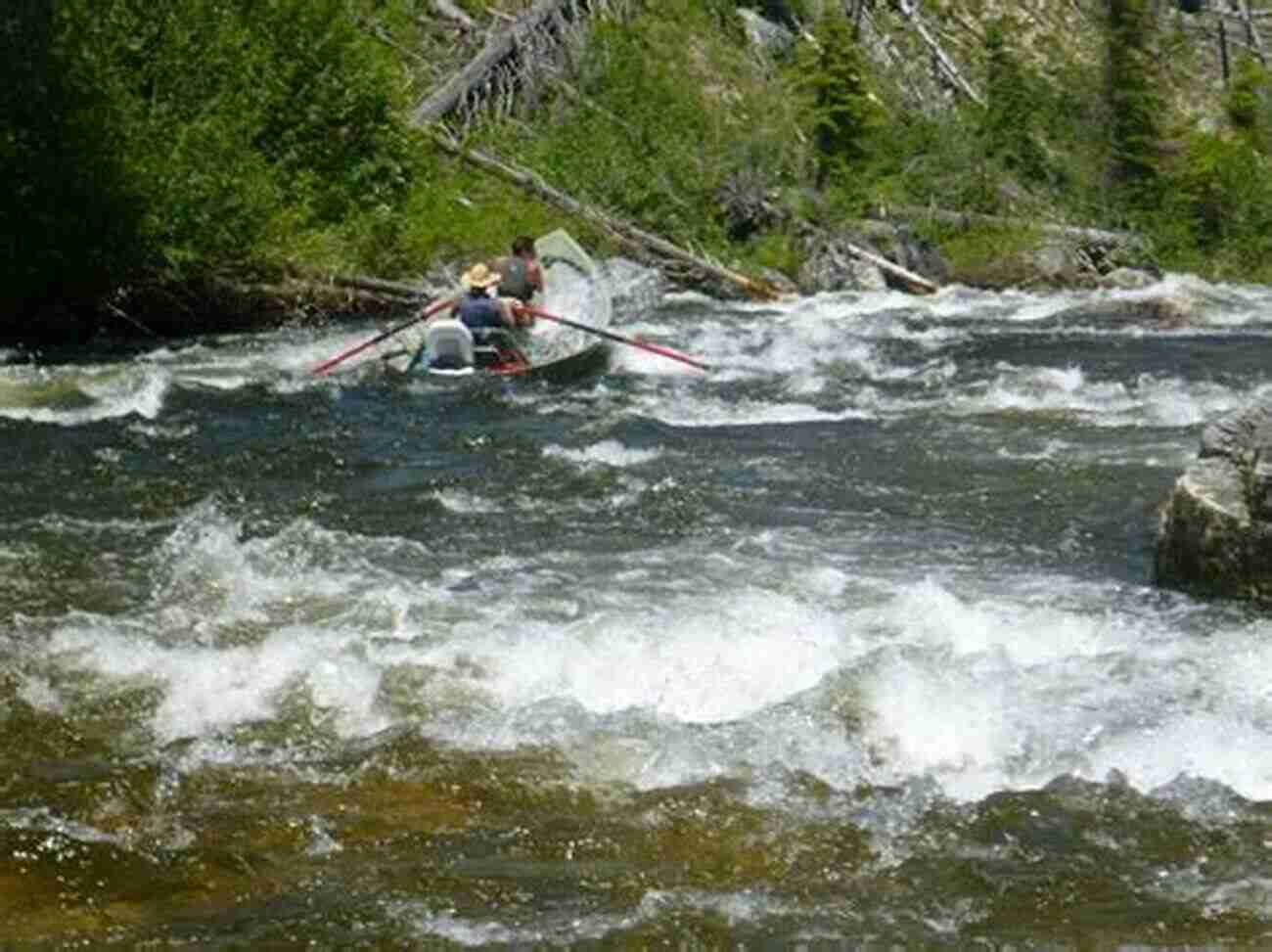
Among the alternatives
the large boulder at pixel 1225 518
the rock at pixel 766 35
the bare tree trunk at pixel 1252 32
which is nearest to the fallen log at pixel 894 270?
the rock at pixel 766 35

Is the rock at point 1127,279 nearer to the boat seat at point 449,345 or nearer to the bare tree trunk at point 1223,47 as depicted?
the boat seat at point 449,345

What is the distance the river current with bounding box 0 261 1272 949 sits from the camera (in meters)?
5.18

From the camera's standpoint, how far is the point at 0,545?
9.48 m

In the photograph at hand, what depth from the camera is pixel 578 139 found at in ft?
91.7

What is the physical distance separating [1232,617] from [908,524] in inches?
98.0

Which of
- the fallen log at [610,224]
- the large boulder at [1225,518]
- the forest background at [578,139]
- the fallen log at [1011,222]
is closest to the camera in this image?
the large boulder at [1225,518]

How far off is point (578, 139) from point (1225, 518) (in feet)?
68.2

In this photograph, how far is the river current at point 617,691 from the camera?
5.18 metres

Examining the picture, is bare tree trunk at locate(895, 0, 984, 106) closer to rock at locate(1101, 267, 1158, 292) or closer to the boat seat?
rock at locate(1101, 267, 1158, 292)

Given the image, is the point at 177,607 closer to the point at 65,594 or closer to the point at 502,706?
the point at 65,594

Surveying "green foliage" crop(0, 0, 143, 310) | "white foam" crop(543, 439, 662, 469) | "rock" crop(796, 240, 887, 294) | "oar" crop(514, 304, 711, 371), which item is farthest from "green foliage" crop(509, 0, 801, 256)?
"white foam" crop(543, 439, 662, 469)

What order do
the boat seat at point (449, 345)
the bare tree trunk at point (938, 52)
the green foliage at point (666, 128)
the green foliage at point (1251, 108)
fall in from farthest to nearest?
the bare tree trunk at point (938, 52), the green foliage at point (1251, 108), the green foliage at point (666, 128), the boat seat at point (449, 345)

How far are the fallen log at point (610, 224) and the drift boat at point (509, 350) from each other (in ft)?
19.1

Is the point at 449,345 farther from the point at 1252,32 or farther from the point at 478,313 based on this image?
the point at 1252,32
